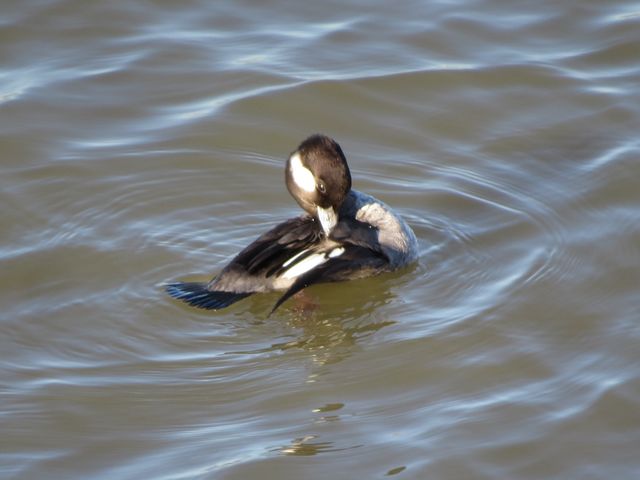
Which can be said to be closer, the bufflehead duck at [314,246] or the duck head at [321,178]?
the bufflehead duck at [314,246]

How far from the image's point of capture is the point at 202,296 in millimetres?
7141

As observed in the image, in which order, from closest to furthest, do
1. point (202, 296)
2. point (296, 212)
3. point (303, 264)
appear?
point (202, 296), point (303, 264), point (296, 212)

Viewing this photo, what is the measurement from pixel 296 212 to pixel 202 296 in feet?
4.86

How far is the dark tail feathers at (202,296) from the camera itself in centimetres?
707

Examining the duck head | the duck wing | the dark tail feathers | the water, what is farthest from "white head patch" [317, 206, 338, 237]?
the dark tail feathers

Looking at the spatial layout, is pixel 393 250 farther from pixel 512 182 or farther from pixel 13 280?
pixel 13 280

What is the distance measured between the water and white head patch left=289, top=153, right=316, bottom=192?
657 millimetres

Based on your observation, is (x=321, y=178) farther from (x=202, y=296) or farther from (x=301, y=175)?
(x=202, y=296)

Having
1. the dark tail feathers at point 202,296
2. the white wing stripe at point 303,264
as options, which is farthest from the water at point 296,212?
the white wing stripe at point 303,264

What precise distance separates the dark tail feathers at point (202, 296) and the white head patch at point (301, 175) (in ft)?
2.63

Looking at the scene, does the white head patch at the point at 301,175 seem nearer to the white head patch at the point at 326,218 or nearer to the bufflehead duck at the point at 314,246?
the bufflehead duck at the point at 314,246

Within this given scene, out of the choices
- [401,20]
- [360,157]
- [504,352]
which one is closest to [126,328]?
[504,352]

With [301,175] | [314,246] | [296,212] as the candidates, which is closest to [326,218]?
[314,246]

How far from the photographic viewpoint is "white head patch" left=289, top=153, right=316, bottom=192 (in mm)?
7496
